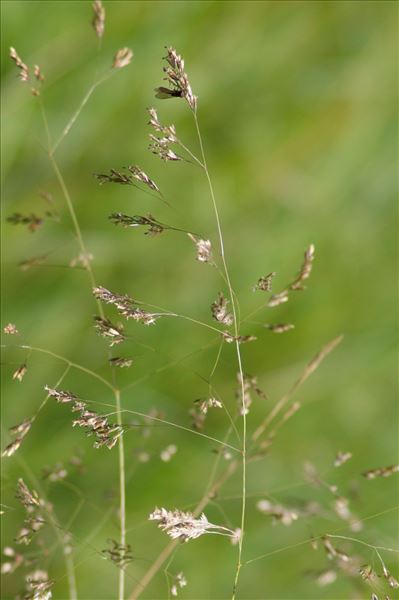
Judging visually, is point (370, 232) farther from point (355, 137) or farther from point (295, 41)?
point (295, 41)

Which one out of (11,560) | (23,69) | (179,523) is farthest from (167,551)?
(23,69)

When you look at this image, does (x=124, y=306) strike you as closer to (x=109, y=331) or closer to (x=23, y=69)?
(x=109, y=331)

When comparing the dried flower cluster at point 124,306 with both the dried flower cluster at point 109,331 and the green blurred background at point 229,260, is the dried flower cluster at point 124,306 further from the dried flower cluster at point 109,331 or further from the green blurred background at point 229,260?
the green blurred background at point 229,260

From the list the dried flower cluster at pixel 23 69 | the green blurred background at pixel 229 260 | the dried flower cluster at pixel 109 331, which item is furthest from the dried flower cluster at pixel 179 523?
the dried flower cluster at pixel 23 69

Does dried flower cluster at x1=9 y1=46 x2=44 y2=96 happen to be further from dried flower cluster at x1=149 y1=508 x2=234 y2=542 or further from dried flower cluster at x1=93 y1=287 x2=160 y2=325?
dried flower cluster at x1=149 y1=508 x2=234 y2=542

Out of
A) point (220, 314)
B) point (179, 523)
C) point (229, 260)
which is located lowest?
point (179, 523)

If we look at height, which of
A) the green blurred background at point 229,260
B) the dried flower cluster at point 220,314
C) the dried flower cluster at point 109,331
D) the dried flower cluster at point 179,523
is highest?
the green blurred background at point 229,260

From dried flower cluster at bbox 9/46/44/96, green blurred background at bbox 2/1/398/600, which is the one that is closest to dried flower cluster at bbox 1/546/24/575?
green blurred background at bbox 2/1/398/600

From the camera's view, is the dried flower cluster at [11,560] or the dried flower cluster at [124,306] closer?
the dried flower cluster at [124,306]
